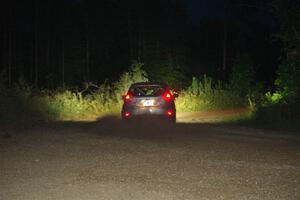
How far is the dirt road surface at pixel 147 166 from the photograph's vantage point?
8.81 metres

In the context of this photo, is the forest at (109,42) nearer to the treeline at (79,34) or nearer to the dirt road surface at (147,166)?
the treeline at (79,34)

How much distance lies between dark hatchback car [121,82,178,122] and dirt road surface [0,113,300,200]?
390 centimetres

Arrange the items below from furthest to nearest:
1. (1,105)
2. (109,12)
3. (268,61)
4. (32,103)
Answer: (109,12), (268,61), (32,103), (1,105)

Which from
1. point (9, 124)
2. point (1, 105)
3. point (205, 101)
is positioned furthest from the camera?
point (205, 101)

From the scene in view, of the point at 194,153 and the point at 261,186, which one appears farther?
the point at 194,153

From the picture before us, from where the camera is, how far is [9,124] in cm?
2206

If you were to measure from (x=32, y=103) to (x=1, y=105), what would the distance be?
2.27 metres

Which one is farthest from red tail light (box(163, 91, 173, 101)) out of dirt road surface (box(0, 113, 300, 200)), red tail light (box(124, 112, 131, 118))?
Result: dirt road surface (box(0, 113, 300, 200))

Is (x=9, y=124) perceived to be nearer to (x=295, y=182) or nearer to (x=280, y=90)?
(x=280, y=90)

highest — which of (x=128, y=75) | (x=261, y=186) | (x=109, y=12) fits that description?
(x=109, y=12)

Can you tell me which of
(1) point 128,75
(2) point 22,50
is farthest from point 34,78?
(1) point 128,75

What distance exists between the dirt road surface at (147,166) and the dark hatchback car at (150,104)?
12.8ft

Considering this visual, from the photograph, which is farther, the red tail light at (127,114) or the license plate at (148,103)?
the red tail light at (127,114)

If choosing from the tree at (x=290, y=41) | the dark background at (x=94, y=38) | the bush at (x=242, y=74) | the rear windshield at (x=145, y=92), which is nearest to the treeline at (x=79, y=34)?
the dark background at (x=94, y=38)
